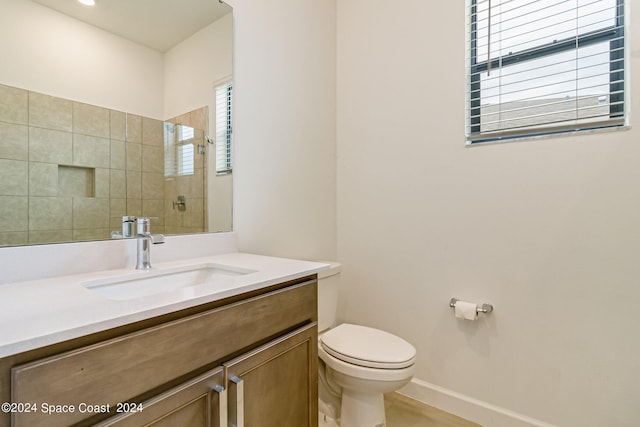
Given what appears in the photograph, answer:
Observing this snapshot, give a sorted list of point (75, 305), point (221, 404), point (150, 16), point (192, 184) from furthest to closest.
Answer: point (192, 184), point (150, 16), point (221, 404), point (75, 305)

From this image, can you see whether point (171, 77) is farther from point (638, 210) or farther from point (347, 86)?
point (638, 210)

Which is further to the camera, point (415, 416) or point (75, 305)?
point (415, 416)

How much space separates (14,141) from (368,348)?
4.75ft

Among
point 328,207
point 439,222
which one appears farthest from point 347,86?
point 439,222

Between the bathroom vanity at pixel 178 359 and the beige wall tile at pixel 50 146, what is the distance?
1.22ft

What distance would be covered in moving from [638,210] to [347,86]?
5.28ft

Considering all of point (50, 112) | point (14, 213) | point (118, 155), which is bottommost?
point (14, 213)

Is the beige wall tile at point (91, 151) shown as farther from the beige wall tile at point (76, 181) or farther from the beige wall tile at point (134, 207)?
the beige wall tile at point (134, 207)

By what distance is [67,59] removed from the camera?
3.27 ft

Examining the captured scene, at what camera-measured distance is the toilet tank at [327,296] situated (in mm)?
1609

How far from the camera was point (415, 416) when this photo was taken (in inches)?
64.5

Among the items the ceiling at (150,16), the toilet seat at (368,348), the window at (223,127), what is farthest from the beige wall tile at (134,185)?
the toilet seat at (368,348)

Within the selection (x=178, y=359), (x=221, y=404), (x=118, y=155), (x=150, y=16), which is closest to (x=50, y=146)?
(x=118, y=155)

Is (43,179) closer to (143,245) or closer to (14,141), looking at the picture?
(14,141)
